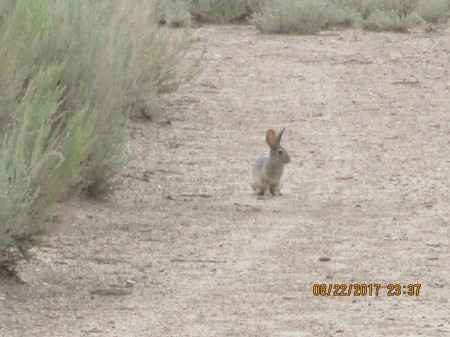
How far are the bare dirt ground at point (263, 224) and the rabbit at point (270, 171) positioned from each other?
17cm

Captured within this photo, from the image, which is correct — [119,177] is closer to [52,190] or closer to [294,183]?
[294,183]

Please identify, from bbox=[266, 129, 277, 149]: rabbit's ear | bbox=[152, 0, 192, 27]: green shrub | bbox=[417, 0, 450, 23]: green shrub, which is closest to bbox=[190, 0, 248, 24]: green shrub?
bbox=[152, 0, 192, 27]: green shrub

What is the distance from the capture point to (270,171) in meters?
9.20

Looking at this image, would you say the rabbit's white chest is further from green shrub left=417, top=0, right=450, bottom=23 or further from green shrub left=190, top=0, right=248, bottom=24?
green shrub left=190, top=0, right=248, bottom=24

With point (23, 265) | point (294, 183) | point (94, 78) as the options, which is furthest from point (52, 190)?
point (294, 183)

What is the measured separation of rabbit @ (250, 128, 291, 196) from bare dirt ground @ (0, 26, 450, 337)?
0.17 m

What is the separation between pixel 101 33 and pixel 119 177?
152 centimetres

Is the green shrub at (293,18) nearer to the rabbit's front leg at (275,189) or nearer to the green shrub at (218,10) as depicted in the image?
the green shrub at (218,10)

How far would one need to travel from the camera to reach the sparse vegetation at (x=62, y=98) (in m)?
6.03

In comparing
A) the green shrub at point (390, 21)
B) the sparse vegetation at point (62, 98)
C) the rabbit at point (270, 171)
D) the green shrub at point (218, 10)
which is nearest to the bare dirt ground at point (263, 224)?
the rabbit at point (270, 171)

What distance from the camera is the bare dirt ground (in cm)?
577

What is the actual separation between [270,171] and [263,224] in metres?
1.12

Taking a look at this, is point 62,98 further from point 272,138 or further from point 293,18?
point 293,18
